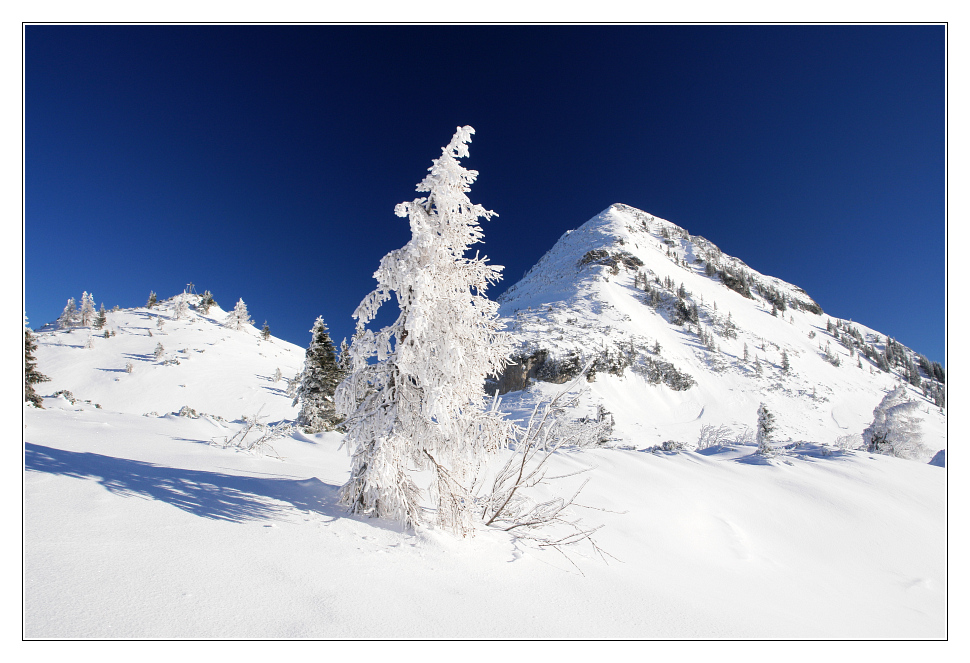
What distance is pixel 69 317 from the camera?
2218 inches

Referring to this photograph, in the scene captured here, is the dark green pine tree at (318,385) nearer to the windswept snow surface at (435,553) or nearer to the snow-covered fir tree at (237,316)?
the windswept snow surface at (435,553)

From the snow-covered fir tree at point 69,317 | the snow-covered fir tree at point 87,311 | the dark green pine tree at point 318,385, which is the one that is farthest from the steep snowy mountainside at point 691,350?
the snow-covered fir tree at point 69,317

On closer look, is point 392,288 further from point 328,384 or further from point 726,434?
point 726,434

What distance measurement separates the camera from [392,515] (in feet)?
17.4

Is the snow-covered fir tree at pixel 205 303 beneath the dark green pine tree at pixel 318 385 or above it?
above

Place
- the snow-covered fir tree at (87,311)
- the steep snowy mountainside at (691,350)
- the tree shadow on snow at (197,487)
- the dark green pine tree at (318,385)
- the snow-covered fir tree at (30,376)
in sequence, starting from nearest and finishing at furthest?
the tree shadow on snow at (197,487), the snow-covered fir tree at (30,376), the dark green pine tree at (318,385), the steep snowy mountainside at (691,350), the snow-covered fir tree at (87,311)

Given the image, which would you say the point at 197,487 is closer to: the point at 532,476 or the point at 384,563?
the point at 384,563

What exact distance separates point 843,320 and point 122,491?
505 ft

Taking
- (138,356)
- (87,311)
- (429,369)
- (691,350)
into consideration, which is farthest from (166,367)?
(691,350)

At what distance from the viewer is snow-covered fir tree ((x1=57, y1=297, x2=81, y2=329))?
55.3 meters

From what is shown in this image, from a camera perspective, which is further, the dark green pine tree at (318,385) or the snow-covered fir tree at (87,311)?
the snow-covered fir tree at (87,311)

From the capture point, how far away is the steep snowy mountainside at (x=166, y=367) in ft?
113

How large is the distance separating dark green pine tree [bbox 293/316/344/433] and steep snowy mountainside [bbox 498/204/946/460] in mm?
16402

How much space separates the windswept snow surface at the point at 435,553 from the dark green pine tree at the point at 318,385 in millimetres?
11486
